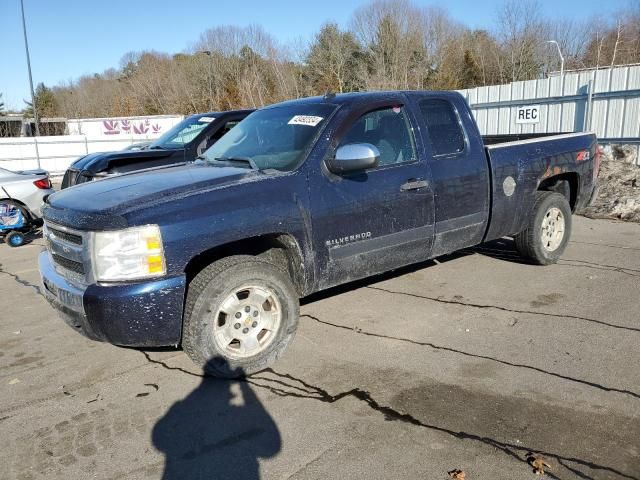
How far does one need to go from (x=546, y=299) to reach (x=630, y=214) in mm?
5453

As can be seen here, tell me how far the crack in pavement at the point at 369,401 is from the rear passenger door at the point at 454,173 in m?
1.96

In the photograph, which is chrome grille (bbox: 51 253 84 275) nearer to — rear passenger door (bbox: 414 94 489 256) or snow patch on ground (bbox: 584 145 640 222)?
rear passenger door (bbox: 414 94 489 256)

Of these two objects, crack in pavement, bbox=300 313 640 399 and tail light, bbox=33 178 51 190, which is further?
tail light, bbox=33 178 51 190

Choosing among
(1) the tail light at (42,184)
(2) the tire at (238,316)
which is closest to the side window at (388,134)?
(2) the tire at (238,316)

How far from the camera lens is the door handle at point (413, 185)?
4.64 meters

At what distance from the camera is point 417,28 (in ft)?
126

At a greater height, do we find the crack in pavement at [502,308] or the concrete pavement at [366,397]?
the crack in pavement at [502,308]

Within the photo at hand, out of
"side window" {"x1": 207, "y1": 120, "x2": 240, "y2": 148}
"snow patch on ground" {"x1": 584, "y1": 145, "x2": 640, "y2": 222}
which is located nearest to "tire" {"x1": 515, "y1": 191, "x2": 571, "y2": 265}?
"snow patch on ground" {"x1": 584, "y1": 145, "x2": 640, "y2": 222}

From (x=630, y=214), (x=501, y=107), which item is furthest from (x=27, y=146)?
(x=630, y=214)

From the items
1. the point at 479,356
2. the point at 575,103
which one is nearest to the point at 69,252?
the point at 479,356

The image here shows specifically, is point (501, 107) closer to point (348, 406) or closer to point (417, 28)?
point (348, 406)

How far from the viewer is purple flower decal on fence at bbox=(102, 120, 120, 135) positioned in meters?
33.1

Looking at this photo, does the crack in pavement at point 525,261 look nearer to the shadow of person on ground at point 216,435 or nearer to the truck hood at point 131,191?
the truck hood at point 131,191

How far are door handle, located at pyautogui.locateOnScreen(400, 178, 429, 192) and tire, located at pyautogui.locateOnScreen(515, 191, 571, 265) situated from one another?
73.5 inches
